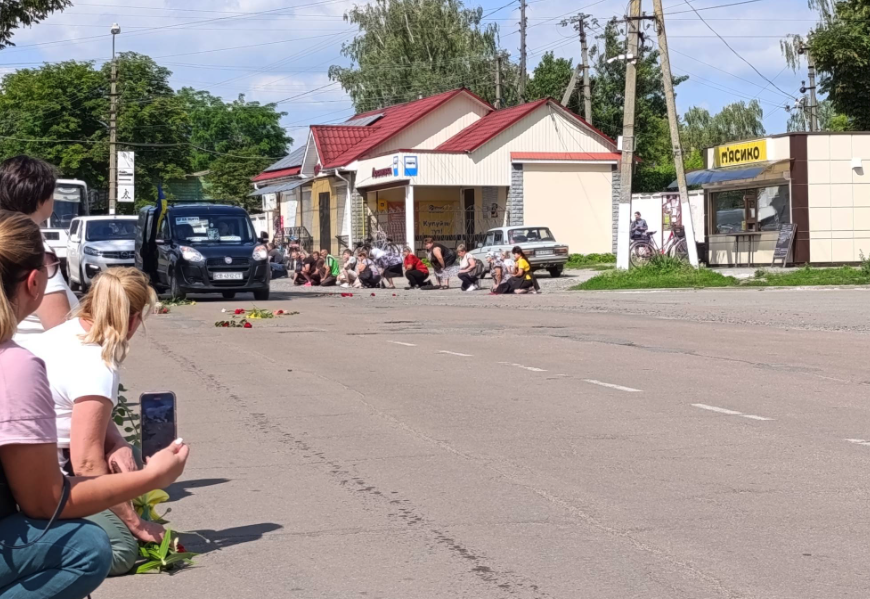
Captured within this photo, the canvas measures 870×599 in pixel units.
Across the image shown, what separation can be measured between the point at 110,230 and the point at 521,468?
28567 millimetres

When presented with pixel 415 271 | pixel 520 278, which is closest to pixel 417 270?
pixel 415 271

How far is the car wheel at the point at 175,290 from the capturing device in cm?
2802

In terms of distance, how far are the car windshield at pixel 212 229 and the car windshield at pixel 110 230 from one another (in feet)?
19.5

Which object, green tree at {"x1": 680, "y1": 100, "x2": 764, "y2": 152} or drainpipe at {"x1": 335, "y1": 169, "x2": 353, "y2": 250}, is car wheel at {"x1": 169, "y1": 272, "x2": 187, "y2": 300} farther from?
green tree at {"x1": 680, "y1": 100, "x2": 764, "y2": 152}

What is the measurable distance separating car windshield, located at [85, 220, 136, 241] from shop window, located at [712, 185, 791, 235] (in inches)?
709

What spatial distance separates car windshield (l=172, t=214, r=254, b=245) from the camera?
28641 mm

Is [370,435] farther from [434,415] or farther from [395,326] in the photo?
[395,326]

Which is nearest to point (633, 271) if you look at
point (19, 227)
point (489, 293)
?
point (489, 293)

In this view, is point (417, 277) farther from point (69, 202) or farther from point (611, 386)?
point (611, 386)

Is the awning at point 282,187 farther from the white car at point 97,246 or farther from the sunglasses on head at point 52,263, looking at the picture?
the sunglasses on head at point 52,263

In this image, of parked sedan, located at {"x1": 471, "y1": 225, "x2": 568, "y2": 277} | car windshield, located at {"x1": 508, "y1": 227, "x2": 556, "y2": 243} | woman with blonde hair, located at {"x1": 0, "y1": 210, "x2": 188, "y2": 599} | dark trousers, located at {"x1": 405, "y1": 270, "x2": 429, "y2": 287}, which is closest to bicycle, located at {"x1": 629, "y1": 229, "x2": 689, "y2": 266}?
parked sedan, located at {"x1": 471, "y1": 225, "x2": 568, "y2": 277}

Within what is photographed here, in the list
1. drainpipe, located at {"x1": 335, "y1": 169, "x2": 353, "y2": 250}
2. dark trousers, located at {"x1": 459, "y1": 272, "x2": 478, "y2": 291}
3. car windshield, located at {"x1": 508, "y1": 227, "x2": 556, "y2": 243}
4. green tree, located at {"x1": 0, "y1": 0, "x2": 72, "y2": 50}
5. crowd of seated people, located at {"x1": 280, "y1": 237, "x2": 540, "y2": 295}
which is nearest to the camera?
green tree, located at {"x1": 0, "y1": 0, "x2": 72, "y2": 50}

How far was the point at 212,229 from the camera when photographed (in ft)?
94.8

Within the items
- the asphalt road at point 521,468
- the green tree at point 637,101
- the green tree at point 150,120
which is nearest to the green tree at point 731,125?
the green tree at point 637,101
